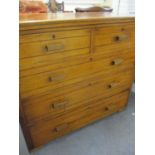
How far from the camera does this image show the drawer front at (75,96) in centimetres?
115

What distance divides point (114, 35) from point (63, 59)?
468mm

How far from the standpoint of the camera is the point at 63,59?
1.08m

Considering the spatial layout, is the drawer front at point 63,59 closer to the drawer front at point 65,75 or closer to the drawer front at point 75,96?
the drawer front at point 65,75

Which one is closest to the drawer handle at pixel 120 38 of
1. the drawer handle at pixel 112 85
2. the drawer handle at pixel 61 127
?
the drawer handle at pixel 112 85

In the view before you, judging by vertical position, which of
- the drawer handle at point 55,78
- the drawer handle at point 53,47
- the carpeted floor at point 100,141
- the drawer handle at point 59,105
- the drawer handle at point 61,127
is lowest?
the carpeted floor at point 100,141

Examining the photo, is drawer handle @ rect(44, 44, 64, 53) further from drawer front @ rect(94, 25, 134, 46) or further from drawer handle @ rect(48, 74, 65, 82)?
drawer front @ rect(94, 25, 134, 46)

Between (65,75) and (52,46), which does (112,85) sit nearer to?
(65,75)

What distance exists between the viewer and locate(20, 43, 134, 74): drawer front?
38.2 inches

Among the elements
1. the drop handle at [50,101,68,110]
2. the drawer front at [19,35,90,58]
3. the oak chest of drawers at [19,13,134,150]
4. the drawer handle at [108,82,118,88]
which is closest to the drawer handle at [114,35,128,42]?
the oak chest of drawers at [19,13,134,150]

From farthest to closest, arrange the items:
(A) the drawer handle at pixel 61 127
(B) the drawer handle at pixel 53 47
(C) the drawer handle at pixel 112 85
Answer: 1. (C) the drawer handle at pixel 112 85
2. (A) the drawer handle at pixel 61 127
3. (B) the drawer handle at pixel 53 47

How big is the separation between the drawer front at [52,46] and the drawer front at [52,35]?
2cm
